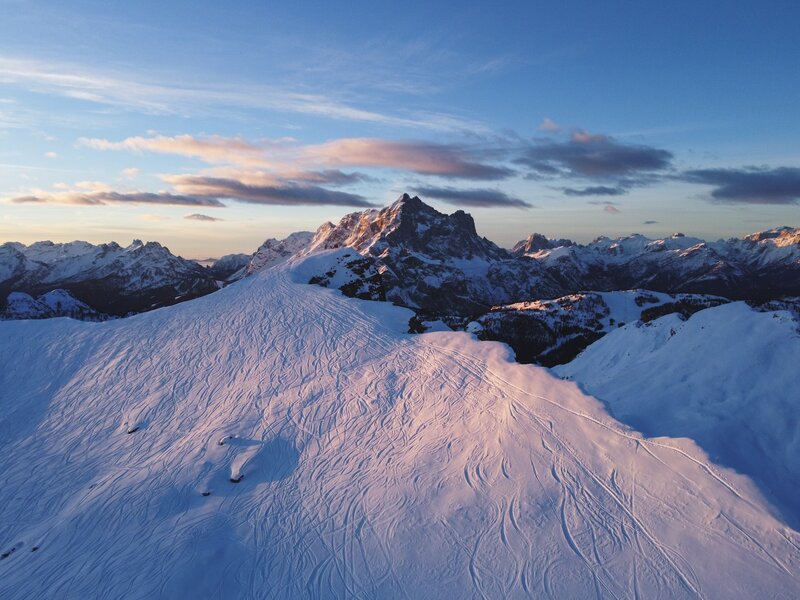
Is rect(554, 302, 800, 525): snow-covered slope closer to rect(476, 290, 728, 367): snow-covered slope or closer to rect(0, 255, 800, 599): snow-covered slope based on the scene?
rect(0, 255, 800, 599): snow-covered slope

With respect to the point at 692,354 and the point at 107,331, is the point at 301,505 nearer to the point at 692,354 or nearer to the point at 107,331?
the point at 692,354

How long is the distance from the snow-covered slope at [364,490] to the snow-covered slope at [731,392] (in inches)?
77.1

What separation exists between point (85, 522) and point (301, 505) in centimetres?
994

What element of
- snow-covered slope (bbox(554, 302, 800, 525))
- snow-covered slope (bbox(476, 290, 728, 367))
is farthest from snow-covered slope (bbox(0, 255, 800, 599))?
snow-covered slope (bbox(476, 290, 728, 367))

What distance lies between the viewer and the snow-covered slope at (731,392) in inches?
712

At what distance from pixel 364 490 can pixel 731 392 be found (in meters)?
17.4

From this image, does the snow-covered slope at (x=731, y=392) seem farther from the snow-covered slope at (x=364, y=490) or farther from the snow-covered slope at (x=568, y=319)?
the snow-covered slope at (x=568, y=319)

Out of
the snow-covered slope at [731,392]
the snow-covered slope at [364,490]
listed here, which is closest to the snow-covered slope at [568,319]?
the snow-covered slope at [731,392]

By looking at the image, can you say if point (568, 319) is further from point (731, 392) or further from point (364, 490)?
point (364, 490)

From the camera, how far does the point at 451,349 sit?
31047 mm

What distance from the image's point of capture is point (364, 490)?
774 inches

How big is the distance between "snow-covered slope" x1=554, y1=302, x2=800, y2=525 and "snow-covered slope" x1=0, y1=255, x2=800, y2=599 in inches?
77.1

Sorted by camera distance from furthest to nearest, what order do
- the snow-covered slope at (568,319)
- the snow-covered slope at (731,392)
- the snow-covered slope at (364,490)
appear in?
the snow-covered slope at (568,319), the snow-covered slope at (731,392), the snow-covered slope at (364,490)

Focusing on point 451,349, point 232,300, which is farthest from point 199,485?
point 232,300
